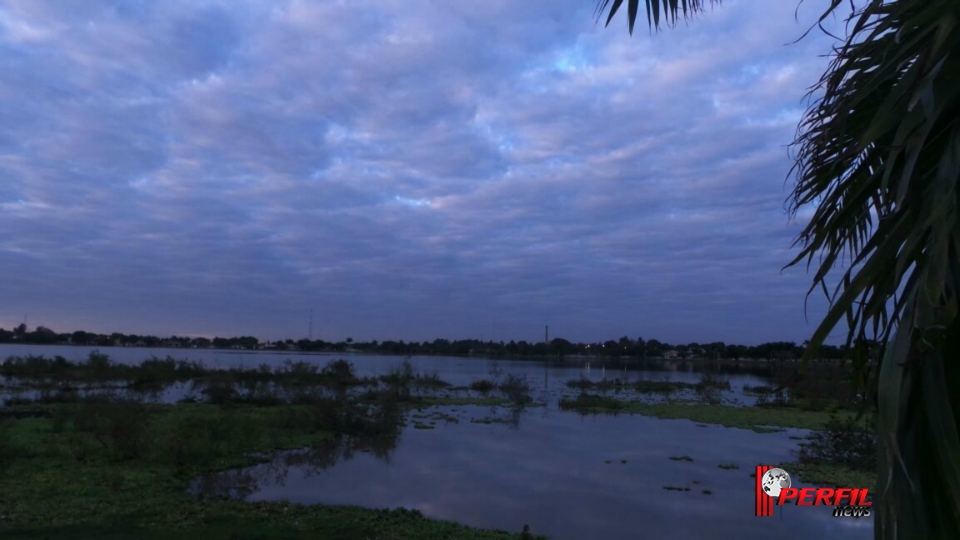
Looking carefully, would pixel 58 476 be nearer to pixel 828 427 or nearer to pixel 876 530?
pixel 876 530

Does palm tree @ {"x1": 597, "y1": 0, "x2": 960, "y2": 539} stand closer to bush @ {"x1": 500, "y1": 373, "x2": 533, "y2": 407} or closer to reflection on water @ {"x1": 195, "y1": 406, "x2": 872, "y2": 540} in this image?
reflection on water @ {"x1": 195, "y1": 406, "x2": 872, "y2": 540}

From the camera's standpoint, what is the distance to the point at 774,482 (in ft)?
40.8

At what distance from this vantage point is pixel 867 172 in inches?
105

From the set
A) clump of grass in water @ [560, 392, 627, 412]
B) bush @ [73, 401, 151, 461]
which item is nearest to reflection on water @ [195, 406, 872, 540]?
bush @ [73, 401, 151, 461]

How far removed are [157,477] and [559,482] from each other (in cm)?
798

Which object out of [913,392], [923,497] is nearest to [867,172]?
[913,392]

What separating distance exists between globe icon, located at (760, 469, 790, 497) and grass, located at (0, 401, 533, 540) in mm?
4867

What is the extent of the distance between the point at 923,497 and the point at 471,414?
27091 mm

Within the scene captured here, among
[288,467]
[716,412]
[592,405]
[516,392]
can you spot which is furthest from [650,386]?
[288,467]

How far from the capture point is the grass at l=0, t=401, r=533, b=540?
30.7 feet

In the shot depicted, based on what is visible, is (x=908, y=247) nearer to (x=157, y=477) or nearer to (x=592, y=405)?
(x=157, y=477)

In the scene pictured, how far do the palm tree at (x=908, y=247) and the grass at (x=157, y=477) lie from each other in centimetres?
815

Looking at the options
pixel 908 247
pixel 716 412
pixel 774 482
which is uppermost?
pixel 908 247
